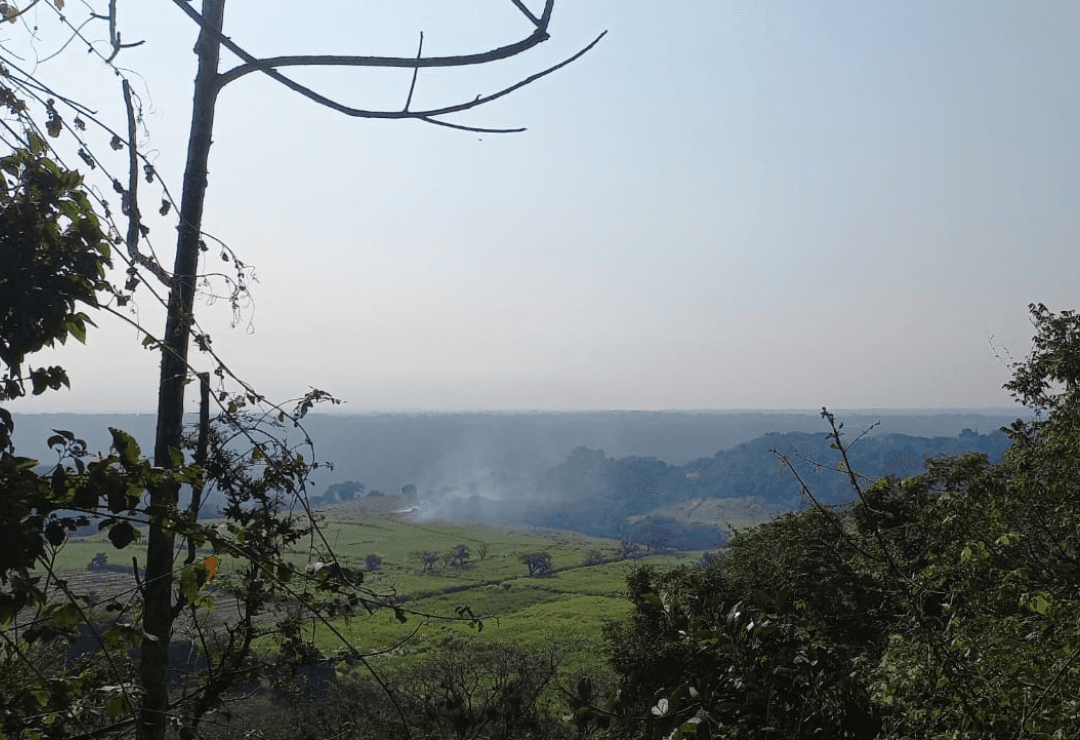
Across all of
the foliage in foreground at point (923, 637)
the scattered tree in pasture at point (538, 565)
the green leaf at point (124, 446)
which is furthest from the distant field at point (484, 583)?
the green leaf at point (124, 446)

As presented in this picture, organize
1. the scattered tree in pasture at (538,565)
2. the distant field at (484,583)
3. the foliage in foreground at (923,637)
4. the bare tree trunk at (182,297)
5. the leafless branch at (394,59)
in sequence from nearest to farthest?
the leafless branch at (394,59), the foliage in foreground at (923,637), the bare tree trunk at (182,297), the distant field at (484,583), the scattered tree in pasture at (538,565)

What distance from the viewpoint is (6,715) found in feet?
6.44

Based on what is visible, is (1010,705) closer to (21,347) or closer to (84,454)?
(84,454)

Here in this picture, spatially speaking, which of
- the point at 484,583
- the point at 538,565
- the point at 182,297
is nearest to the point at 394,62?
the point at 182,297

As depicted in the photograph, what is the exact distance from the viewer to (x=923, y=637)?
3.74 m

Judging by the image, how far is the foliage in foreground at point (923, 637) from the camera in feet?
7.77

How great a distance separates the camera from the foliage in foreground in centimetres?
237

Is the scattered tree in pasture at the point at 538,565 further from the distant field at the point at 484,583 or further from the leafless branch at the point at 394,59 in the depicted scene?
the leafless branch at the point at 394,59

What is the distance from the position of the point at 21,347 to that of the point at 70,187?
576 millimetres

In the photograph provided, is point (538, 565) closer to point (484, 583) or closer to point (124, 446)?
point (484, 583)

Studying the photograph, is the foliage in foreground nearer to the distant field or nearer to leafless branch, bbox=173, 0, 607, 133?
leafless branch, bbox=173, 0, 607, 133

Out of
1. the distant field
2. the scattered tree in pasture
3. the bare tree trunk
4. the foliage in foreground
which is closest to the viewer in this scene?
the foliage in foreground

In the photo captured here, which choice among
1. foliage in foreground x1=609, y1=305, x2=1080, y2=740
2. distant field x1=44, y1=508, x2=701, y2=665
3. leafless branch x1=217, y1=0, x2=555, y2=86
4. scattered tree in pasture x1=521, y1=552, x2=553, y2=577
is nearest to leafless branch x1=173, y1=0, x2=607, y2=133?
leafless branch x1=217, y1=0, x2=555, y2=86

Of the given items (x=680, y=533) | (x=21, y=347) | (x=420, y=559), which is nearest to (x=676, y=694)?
(x=21, y=347)
